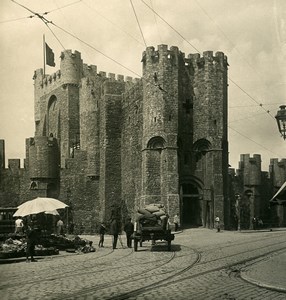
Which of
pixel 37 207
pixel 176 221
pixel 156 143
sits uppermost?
pixel 156 143

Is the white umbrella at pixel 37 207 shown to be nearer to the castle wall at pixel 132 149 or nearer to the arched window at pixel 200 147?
the castle wall at pixel 132 149

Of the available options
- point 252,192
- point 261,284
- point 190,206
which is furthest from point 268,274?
point 252,192

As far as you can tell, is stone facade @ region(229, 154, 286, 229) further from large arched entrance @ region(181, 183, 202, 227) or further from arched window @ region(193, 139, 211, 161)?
arched window @ region(193, 139, 211, 161)

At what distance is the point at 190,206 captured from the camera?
36.2 m

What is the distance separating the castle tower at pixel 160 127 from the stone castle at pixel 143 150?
0.21 feet

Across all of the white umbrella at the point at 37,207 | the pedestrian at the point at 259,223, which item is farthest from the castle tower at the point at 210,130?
the white umbrella at the point at 37,207

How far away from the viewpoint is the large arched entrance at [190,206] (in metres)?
34.9

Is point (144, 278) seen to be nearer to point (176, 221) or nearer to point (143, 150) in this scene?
point (176, 221)

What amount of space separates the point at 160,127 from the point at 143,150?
197 centimetres

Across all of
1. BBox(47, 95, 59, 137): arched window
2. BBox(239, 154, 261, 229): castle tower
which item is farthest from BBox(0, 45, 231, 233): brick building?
BBox(239, 154, 261, 229): castle tower

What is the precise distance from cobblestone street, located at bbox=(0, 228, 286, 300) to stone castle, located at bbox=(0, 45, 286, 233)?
18340 millimetres

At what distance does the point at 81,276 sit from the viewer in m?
11.0

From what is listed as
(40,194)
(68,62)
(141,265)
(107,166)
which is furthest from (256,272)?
(68,62)

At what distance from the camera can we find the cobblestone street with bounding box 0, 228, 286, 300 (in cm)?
871
